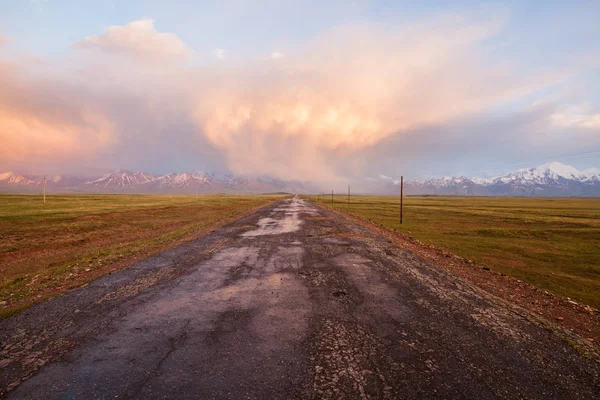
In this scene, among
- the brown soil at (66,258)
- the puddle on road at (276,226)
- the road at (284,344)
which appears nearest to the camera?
the road at (284,344)

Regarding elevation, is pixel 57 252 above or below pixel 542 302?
below

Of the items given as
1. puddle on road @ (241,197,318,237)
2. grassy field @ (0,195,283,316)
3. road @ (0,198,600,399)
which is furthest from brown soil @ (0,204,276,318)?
puddle on road @ (241,197,318,237)

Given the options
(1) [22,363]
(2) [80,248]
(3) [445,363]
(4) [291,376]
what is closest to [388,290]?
(3) [445,363]

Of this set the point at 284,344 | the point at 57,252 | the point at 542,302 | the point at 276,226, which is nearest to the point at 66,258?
the point at 57,252

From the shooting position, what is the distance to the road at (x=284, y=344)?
4.54 metres

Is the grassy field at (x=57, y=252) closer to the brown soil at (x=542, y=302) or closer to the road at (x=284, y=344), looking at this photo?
the road at (x=284, y=344)

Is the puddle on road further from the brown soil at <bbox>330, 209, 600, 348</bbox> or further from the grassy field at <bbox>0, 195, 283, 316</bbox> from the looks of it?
the brown soil at <bbox>330, 209, 600, 348</bbox>

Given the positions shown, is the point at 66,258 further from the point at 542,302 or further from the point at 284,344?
the point at 542,302

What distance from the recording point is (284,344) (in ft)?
19.1

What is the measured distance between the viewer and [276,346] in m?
5.73

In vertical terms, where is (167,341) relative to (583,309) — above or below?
above

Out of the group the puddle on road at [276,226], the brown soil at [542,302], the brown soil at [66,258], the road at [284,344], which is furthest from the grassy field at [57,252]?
the brown soil at [542,302]

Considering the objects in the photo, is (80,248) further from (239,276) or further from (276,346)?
(276,346)

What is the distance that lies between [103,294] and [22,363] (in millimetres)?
3934
